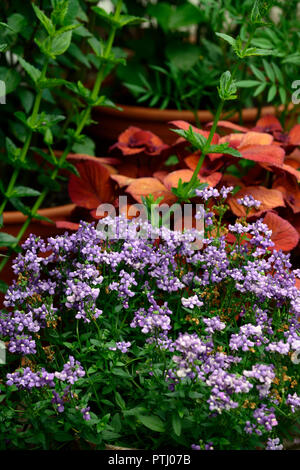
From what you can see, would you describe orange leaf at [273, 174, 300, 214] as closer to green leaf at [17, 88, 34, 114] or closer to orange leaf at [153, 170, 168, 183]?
orange leaf at [153, 170, 168, 183]

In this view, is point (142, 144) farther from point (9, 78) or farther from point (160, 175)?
point (9, 78)

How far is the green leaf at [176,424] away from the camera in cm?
77

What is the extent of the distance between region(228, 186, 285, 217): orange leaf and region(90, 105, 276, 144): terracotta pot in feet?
2.04

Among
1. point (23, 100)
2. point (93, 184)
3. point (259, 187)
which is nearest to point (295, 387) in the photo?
point (259, 187)

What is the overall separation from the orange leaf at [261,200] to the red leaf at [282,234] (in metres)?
0.04

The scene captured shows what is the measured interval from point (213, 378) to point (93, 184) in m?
0.70

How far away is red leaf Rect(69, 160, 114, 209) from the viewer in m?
1.35

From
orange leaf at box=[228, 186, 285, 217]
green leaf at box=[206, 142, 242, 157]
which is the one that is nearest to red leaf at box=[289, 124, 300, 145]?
orange leaf at box=[228, 186, 285, 217]

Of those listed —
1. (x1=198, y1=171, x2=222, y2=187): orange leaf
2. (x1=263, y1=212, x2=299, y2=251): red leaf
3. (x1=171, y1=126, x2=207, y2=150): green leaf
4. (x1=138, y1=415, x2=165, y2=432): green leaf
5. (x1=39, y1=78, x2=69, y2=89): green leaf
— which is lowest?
(x1=138, y1=415, x2=165, y2=432): green leaf

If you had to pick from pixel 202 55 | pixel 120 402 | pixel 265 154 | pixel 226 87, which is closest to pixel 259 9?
pixel 226 87

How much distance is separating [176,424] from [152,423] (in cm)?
5

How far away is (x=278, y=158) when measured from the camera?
127 cm

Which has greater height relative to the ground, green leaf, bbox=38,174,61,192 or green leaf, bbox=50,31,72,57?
green leaf, bbox=50,31,72,57

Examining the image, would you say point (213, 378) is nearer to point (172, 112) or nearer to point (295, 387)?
point (295, 387)
